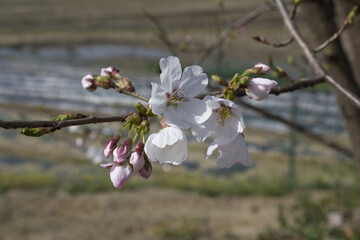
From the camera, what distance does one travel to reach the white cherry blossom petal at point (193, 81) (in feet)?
3.17

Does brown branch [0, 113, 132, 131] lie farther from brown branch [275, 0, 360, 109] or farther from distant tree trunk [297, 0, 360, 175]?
distant tree trunk [297, 0, 360, 175]

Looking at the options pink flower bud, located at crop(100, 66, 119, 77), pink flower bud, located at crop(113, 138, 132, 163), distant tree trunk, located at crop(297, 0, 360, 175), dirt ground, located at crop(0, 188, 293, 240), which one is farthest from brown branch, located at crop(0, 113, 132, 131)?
dirt ground, located at crop(0, 188, 293, 240)

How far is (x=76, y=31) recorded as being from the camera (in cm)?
2222

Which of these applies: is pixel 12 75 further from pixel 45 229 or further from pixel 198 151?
pixel 45 229

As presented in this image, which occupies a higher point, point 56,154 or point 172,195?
point 172,195

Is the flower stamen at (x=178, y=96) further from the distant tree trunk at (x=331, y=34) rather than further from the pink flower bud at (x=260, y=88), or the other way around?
the distant tree trunk at (x=331, y=34)

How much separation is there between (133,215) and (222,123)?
183 inches

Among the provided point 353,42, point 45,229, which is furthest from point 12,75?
point 353,42

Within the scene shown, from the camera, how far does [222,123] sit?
3.22 ft

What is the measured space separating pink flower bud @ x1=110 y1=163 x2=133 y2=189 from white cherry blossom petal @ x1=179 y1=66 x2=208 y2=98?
25 cm

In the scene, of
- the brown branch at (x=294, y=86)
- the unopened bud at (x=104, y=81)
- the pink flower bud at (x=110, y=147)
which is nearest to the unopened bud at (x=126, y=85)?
the unopened bud at (x=104, y=81)

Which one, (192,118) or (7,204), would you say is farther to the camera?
(7,204)

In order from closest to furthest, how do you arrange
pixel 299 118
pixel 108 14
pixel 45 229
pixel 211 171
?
pixel 45 229
pixel 211 171
pixel 299 118
pixel 108 14

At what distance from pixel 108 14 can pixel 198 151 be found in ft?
72.7
